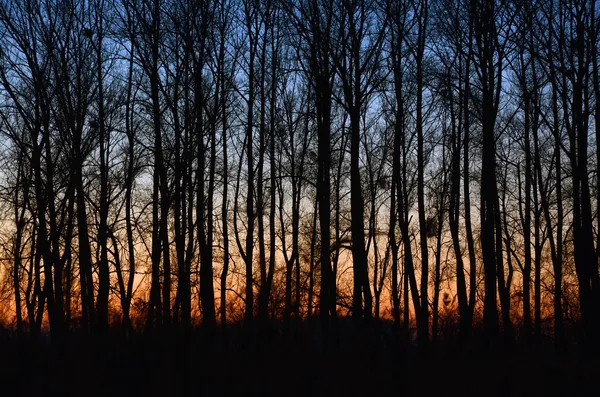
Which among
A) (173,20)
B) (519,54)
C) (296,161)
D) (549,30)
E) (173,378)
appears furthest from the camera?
(296,161)

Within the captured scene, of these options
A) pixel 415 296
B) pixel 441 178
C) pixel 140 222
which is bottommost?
pixel 415 296

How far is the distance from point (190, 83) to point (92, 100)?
2624mm

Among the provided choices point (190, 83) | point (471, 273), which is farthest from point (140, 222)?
point (471, 273)

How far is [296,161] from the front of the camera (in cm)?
2480

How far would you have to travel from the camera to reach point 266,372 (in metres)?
9.16

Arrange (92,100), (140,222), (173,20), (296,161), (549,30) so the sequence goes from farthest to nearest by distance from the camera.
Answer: (296,161)
(140,222)
(92,100)
(173,20)
(549,30)

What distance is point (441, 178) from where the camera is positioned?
81.4 ft

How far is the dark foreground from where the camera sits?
28.3ft

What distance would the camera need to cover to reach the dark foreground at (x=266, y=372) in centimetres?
864

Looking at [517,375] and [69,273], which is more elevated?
[69,273]

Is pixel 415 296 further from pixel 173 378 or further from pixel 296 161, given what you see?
pixel 173 378

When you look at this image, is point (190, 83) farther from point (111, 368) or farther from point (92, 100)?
point (111, 368)

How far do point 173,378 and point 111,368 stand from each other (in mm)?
982

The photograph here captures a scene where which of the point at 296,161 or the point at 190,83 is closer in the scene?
the point at 190,83
